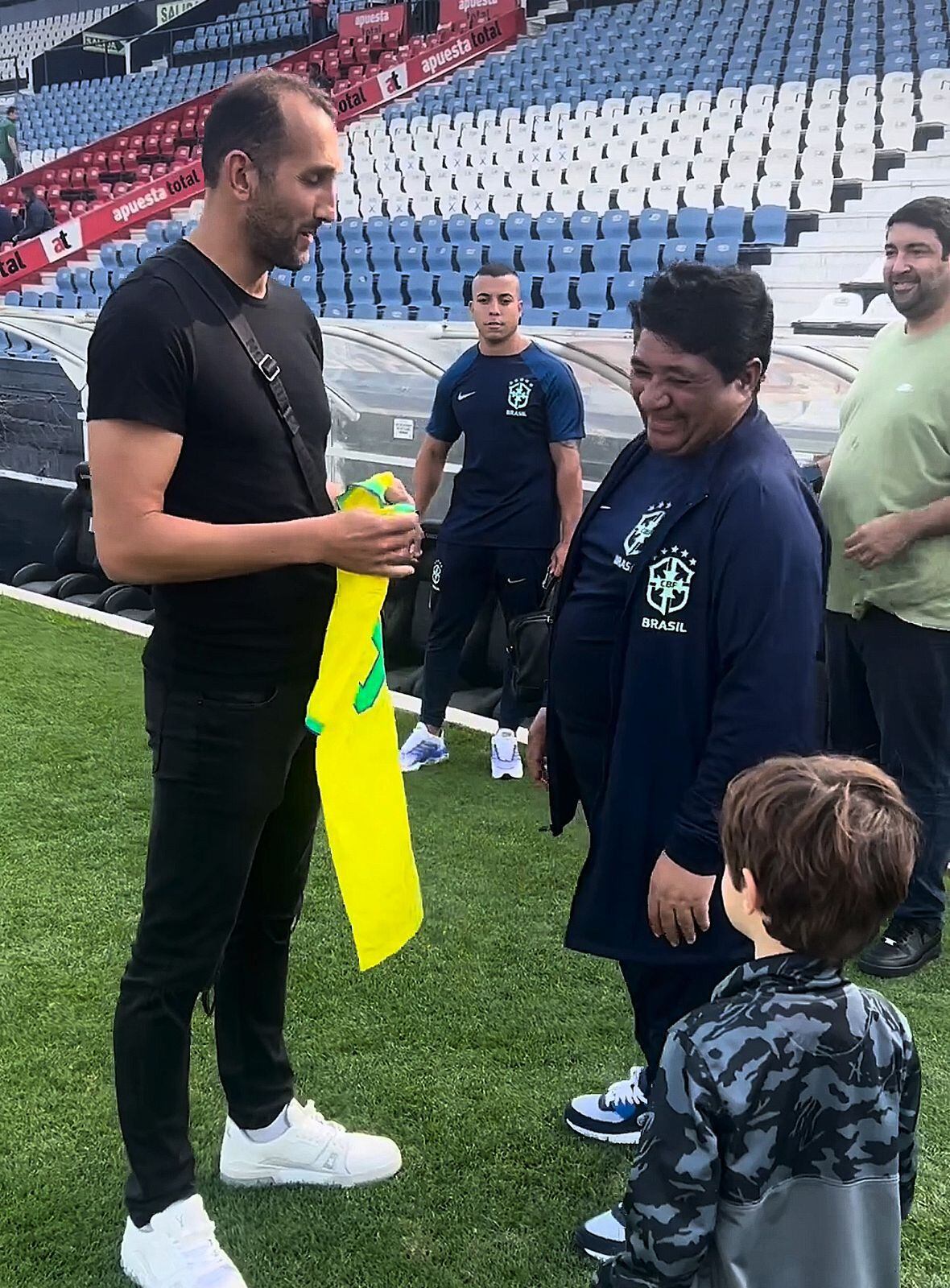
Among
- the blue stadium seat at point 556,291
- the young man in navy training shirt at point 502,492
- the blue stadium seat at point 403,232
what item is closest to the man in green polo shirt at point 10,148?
the blue stadium seat at point 403,232

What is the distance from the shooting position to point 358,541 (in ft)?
5.10

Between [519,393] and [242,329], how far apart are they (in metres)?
2.58

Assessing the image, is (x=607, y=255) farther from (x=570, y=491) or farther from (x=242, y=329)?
(x=242, y=329)

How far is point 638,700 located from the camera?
1.65 m

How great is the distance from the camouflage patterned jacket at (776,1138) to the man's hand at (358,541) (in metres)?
0.72

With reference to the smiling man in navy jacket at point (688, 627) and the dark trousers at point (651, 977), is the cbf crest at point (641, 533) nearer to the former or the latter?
the smiling man in navy jacket at point (688, 627)

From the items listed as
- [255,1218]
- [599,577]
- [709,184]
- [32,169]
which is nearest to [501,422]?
[599,577]

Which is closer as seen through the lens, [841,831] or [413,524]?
[841,831]

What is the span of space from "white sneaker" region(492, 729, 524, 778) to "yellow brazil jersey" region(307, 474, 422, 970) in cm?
203

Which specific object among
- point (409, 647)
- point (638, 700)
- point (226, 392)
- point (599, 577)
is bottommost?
point (409, 647)

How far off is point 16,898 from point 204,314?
2066 millimetres

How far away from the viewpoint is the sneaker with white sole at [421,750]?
13.4ft

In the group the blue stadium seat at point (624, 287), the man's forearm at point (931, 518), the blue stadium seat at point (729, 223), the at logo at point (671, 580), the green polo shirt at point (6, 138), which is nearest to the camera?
the at logo at point (671, 580)

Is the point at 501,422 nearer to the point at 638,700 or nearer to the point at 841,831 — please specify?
the point at 638,700
